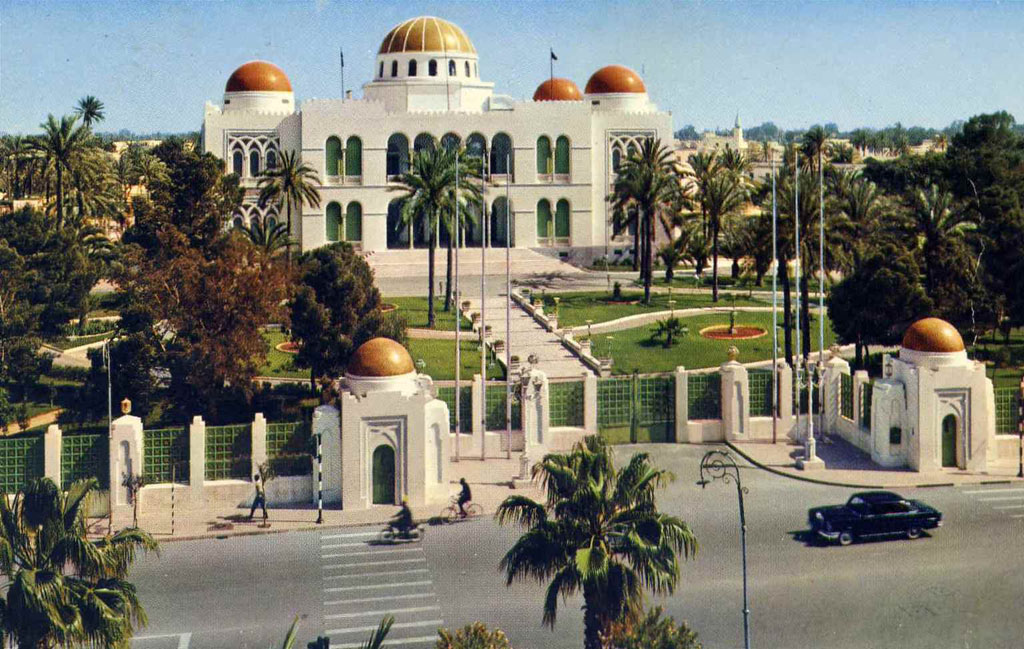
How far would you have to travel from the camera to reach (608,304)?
66.1 m

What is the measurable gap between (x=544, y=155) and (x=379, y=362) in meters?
52.1

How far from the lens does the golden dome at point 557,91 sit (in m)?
91.1

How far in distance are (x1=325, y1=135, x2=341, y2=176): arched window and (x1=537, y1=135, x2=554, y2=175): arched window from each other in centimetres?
1253

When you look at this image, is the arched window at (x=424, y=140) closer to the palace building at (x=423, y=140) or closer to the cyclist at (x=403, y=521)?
the palace building at (x=423, y=140)

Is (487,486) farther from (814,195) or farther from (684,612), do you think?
(814,195)

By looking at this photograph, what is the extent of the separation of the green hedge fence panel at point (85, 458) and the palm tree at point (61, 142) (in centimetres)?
3636

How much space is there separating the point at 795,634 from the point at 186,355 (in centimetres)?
2240

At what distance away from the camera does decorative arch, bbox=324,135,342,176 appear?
81438mm

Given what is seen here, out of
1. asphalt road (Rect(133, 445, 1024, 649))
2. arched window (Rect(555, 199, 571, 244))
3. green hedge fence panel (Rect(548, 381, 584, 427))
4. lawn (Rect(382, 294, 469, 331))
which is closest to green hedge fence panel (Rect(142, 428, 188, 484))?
asphalt road (Rect(133, 445, 1024, 649))

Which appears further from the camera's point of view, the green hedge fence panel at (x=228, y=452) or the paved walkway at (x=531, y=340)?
the paved walkway at (x=531, y=340)

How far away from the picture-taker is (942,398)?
120 ft

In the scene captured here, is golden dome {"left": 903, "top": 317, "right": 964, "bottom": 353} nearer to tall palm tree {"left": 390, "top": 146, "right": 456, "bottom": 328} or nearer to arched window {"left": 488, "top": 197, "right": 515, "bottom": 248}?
tall palm tree {"left": 390, "top": 146, "right": 456, "bottom": 328}

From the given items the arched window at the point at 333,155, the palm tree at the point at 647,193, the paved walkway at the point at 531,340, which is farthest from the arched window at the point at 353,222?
the palm tree at the point at 647,193

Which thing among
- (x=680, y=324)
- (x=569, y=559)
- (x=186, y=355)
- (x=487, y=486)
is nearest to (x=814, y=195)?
(x=680, y=324)
